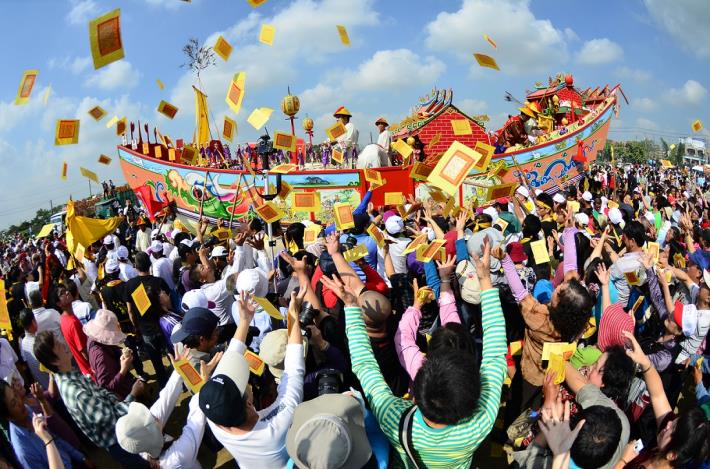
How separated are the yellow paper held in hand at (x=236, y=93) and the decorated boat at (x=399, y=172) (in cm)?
439

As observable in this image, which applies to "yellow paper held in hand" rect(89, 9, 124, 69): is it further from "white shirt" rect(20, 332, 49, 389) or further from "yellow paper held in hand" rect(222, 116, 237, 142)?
"yellow paper held in hand" rect(222, 116, 237, 142)

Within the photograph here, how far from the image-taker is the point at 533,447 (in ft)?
7.06

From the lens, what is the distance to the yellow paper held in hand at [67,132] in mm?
5080

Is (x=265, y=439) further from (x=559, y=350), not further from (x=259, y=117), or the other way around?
(x=259, y=117)

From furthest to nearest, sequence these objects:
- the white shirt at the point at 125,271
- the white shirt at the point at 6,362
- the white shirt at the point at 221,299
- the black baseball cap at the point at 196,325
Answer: the white shirt at the point at 125,271
the white shirt at the point at 221,299
the white shirt at the point at 6,362
the black baseball cap at the point at 196,325

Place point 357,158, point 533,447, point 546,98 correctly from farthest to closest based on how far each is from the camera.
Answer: point 546,98 < point 357,158 < point 533,447

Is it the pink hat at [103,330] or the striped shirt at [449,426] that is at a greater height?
the striped shirt at [449,426]

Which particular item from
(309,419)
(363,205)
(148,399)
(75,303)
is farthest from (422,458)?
(363,205)

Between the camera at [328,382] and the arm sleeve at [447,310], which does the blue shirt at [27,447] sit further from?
the arm sleeve at [447,310]

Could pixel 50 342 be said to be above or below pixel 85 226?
above

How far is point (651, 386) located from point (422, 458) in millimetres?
1368

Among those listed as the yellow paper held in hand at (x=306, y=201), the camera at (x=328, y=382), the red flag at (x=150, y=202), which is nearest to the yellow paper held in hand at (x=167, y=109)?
the yellow paper held in hand at (x=306, y=201)

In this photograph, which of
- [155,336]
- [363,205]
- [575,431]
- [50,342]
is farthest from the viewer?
[363,205]

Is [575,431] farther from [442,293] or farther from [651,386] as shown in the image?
[442,293]
